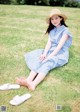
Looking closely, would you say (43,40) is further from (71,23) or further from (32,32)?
(71,23)

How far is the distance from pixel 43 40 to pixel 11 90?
249cm

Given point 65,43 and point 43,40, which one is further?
point 43,40

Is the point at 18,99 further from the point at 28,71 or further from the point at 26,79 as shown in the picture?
the point at 28,71

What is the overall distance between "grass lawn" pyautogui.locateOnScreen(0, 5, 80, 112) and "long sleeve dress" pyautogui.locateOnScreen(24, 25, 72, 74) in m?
0.14

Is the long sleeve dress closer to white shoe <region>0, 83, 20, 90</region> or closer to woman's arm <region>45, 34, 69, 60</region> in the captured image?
woman's arm <region>45, 34, 69, 60</region>

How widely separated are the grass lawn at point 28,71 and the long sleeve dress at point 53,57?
135mm

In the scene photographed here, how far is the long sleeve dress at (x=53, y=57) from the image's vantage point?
15.9ft

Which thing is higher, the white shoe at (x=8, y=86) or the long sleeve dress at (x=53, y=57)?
the long sleeve dress at (x=53, y=57)

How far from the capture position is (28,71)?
16.6ft

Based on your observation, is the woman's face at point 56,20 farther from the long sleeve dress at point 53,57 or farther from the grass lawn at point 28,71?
the grass lawn at point 28,71

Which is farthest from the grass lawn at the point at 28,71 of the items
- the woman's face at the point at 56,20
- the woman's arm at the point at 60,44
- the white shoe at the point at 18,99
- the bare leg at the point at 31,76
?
the woman's face at the point at 56,20

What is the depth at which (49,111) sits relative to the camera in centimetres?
396

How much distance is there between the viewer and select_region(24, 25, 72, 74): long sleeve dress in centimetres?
484

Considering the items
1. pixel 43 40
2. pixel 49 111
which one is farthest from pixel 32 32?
pixel 49 111
